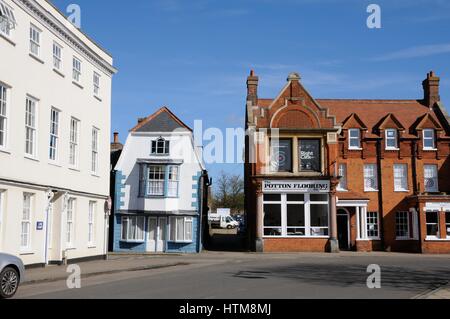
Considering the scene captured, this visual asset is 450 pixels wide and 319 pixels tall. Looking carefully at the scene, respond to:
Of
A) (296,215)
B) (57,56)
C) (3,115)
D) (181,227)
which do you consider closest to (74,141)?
(57,56)

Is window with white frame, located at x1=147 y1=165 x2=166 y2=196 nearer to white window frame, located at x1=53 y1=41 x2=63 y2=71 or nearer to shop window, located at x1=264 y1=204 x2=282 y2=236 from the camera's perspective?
shop window, located at x1=264 y1=204 x2=282 y2=236

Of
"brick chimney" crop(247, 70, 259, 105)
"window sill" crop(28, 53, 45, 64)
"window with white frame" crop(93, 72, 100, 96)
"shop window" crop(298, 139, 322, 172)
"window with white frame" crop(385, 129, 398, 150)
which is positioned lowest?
"shop window" crop(298, 139, 322, 172)

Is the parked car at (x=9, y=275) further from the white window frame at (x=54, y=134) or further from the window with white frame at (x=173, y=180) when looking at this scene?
the window with white frame at (x=173, y=180)

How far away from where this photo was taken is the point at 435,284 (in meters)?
16.5

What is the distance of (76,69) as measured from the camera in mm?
25203

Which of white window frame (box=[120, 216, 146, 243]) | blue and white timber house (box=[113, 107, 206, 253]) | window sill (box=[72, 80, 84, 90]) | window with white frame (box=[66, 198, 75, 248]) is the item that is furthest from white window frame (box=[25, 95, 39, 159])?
white window frame (box=[120, 216, 146, 243])

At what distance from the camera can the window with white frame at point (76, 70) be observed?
24.9 m

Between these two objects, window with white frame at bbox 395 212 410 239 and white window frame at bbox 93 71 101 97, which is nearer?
white window frame at bbox 93 71 101 97

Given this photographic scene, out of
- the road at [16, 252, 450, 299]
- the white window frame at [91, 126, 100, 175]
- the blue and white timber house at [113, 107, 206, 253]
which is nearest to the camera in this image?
the road at [16, 252, 450, 299]

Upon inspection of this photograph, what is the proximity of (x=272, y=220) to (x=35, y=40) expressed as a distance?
68.9 ft

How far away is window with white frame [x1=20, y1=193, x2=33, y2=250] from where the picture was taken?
800 inches

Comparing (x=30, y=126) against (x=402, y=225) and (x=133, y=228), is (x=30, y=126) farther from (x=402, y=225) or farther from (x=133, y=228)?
(x=402, y=225)
